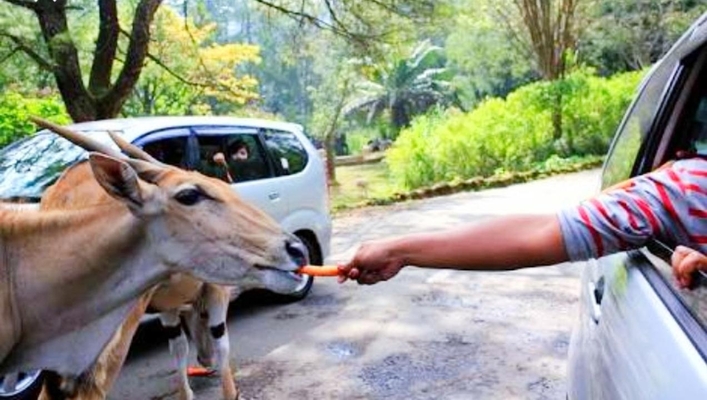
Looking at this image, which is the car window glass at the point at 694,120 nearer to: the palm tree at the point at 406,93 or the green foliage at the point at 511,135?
the green foliage at the point at 511,135

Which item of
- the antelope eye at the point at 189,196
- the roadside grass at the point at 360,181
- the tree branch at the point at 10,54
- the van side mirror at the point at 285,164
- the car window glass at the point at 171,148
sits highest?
the tree branch at the point at 10,54

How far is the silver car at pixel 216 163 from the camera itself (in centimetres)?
469

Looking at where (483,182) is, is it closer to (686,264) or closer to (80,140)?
(80,140)

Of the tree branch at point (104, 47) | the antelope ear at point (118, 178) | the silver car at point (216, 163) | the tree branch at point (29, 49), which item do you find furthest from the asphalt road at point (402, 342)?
the tree branch at point (104, 47)

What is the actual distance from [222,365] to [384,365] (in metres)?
1.07

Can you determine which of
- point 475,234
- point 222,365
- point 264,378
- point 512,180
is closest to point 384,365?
point 264,378

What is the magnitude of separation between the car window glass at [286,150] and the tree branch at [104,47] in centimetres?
372

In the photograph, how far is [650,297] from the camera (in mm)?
1697

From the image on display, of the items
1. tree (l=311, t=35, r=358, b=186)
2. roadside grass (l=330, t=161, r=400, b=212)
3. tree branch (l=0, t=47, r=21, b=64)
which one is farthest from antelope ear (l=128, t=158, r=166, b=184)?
tree (l=311, t=35, r=358, b=186)

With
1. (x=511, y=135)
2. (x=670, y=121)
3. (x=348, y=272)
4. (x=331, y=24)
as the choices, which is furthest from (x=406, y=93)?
(x=348, y=272)

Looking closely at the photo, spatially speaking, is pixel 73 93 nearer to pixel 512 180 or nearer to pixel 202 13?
pixel 202 13

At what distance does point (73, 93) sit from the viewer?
8.77 meters

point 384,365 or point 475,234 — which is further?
point 384,365

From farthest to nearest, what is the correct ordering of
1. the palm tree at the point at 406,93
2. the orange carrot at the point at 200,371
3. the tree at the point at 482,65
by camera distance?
the tree at the point at 482,65
the palm tree at the point at 406,93
the orange carrot at the point at 200,371
